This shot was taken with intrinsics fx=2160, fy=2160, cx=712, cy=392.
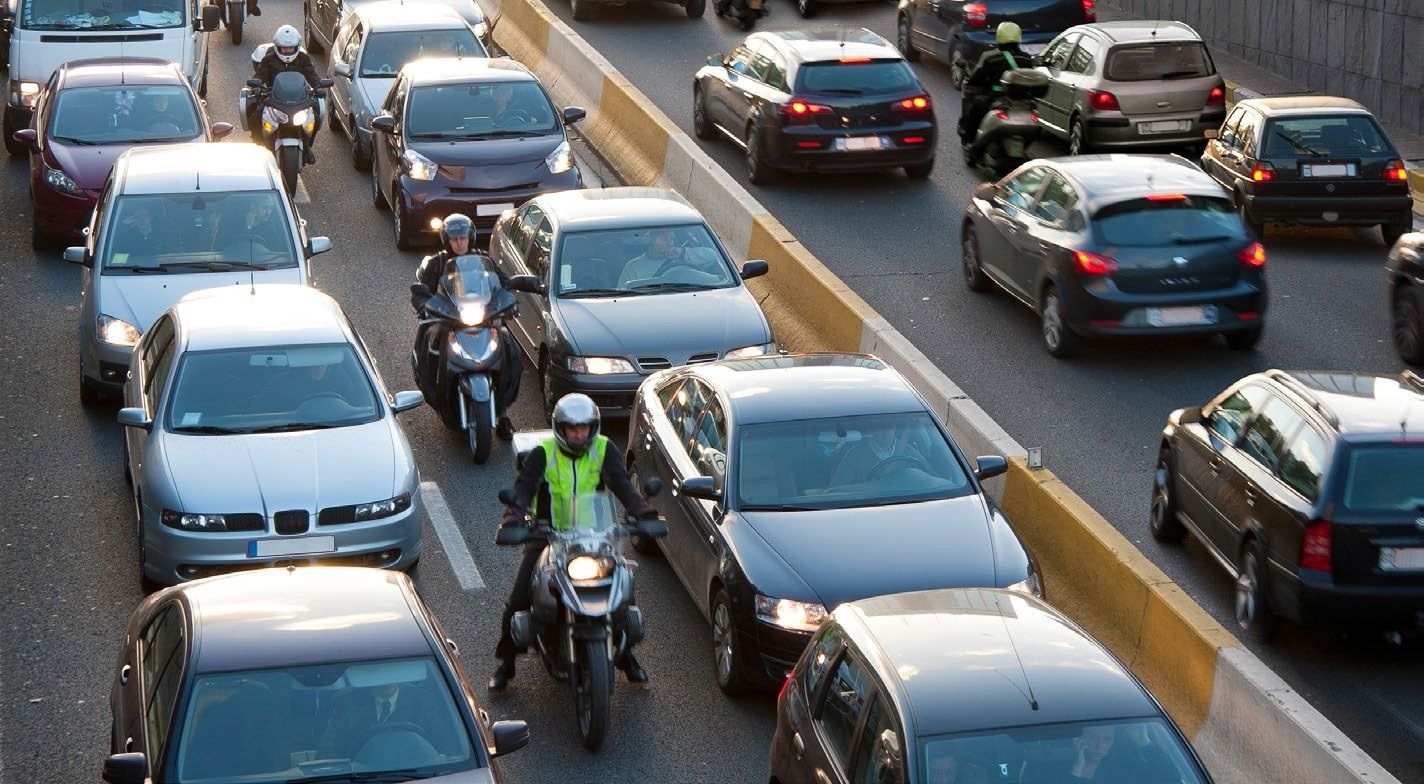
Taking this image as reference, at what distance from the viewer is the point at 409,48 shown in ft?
82.5

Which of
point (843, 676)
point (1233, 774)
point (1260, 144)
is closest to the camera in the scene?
point (843, 676)

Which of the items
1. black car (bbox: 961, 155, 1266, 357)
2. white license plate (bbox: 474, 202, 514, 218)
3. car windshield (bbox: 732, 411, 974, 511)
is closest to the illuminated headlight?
car windshield (bbox: 732, 411, 974, 511)

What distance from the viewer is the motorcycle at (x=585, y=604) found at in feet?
34.4

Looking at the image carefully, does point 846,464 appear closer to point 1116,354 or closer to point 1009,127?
point 1116,354

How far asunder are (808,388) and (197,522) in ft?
11.7

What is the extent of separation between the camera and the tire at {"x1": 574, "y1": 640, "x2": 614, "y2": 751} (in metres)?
10.5

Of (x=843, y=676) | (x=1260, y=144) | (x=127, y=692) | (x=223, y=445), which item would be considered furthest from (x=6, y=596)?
(x=1260, y=144)

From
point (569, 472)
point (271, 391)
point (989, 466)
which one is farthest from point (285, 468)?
point (989, 466)

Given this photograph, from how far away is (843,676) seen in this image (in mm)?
8430

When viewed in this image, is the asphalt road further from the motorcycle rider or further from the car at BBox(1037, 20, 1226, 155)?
the car at BBox(1037, 20, 1226, 155)

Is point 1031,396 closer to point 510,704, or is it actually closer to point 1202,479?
point 1202,479

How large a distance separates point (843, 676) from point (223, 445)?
5.47 meters

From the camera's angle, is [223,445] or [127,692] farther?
[223,445]

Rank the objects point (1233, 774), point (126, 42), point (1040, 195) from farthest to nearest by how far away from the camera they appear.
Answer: point (126, 42), point (1040, 195), point (1233, 774)
